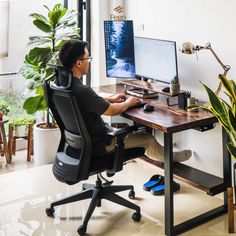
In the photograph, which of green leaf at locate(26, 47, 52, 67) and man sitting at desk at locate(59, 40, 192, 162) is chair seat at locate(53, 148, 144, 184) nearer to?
man sitting at desk at locate(59, 40, 192, 162)

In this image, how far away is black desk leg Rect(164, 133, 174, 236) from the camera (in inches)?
113

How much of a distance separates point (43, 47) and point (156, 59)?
1.12 m

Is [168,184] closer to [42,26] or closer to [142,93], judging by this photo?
[142,93]

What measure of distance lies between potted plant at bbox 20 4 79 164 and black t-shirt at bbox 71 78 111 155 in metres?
1.18

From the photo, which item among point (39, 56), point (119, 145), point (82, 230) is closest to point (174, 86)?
point (119, 145)

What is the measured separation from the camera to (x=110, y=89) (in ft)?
13.0

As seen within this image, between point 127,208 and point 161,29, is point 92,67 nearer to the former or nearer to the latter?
point 161,29

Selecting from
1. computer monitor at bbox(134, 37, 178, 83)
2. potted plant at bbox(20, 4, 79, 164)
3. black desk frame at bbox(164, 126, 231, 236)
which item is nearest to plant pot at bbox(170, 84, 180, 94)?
computer monitor at bbox(134, 37, 178, 83)

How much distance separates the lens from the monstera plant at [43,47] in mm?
4016

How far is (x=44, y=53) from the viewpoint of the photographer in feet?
13.2

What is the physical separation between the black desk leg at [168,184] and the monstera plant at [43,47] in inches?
60.3

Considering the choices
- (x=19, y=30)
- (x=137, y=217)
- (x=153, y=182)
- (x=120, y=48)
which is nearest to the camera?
(x=137, y=217)

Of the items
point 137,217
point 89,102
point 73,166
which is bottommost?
point 137,217

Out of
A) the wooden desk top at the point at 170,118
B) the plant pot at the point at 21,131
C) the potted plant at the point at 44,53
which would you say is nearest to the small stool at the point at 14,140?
the plant pot at the point at 21,131
